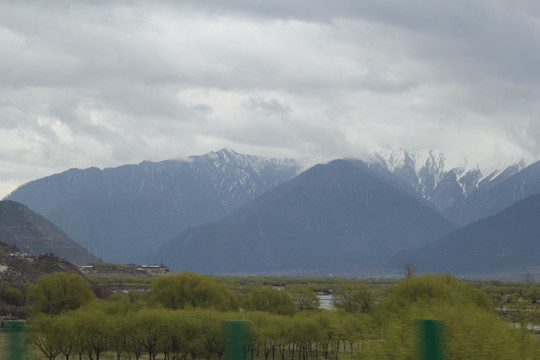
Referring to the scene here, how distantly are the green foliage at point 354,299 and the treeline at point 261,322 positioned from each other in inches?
8.8

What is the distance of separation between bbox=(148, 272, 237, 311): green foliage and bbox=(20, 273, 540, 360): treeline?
0.17 m

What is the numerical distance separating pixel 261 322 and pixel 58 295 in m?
48.0

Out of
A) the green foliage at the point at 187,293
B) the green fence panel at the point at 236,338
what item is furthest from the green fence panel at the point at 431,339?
the green foliage at the point at 187,293

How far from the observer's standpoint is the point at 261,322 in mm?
105062

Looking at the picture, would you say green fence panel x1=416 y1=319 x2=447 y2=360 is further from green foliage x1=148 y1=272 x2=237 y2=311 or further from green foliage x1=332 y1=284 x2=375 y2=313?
green foliage x1=332 y1=284 x2=375 y2=313

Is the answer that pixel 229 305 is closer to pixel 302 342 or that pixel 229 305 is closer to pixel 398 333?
pixel 302 342

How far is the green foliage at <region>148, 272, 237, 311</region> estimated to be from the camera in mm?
121938

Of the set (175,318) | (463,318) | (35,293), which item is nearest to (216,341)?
(175,318)

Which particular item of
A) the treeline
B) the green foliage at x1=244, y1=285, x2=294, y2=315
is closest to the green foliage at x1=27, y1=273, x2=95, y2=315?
the treeline

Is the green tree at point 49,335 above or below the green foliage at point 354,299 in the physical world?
below

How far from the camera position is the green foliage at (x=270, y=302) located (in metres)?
138

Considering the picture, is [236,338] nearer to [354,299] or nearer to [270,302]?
[270,302]

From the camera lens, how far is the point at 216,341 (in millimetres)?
89062

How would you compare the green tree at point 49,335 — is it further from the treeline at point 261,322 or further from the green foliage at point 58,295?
the green foliage at point 58,295
